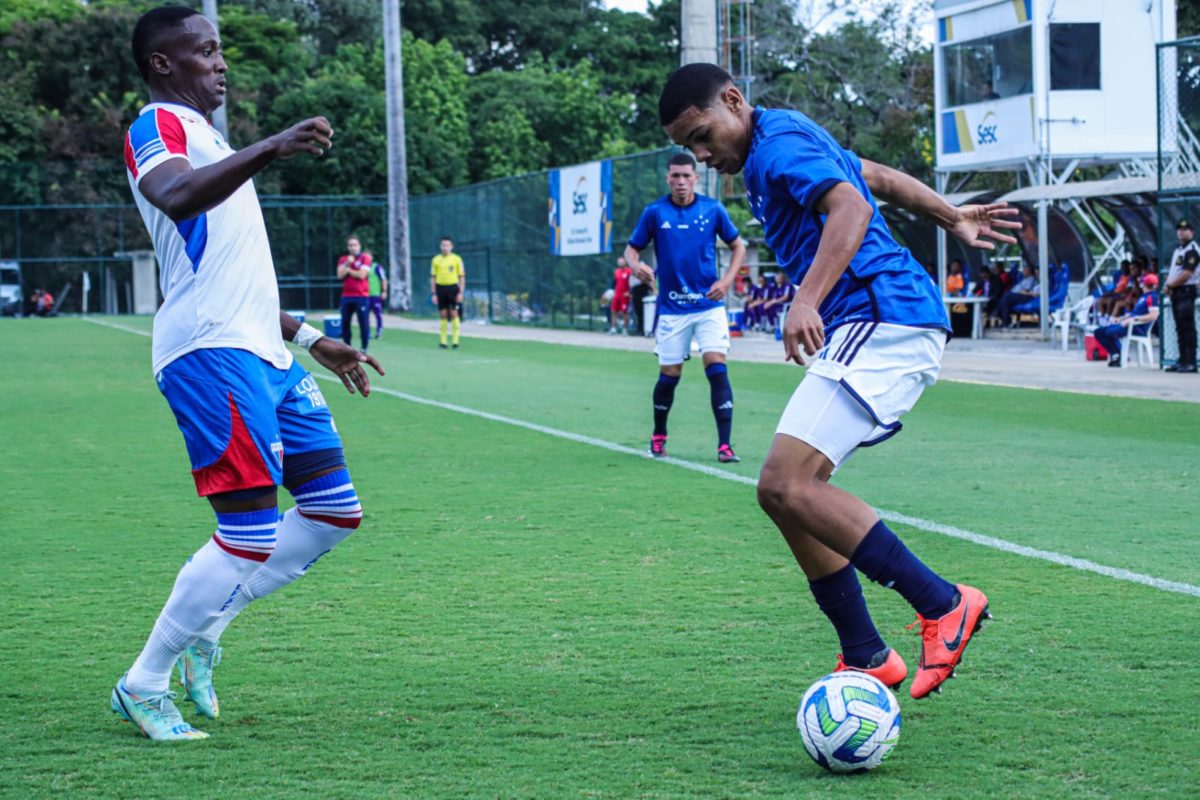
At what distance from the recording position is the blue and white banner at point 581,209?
3322 centimetres

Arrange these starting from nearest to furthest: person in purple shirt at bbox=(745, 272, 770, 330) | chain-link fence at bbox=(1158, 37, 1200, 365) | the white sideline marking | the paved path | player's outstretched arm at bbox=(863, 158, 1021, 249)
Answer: player's outstretched arm at bbox=(863, 158, 1021, 249), the white sideline marking, the paved path, chain-link fence at bbox=(1158, 37, 1200, 365), person in purple shirt at bbox=(745, 272, 770, 330)

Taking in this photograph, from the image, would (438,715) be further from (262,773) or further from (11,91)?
(11,91)

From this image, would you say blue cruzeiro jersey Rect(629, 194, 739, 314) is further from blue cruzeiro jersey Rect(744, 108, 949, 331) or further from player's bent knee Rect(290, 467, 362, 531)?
player's bent knee Rect(290, 467, 362, 531)

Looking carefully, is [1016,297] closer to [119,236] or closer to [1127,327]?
[1127,327]

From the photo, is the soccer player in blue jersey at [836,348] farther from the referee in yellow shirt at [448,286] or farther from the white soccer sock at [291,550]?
the referee in yellow shirt at [448,286]

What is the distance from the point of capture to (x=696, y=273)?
1116cm

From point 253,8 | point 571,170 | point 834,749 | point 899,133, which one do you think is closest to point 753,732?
point 834,749

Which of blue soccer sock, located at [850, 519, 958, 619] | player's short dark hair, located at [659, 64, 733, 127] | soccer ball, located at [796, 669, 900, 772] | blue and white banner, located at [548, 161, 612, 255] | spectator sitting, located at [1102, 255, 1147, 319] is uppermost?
blue and white banner, located at [548, 161, 612, 255]

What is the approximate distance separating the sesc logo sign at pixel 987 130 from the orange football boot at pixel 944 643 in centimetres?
2674

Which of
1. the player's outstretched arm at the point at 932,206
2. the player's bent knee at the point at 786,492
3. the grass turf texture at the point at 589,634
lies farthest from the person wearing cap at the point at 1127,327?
the player's bent knee at the point at 786,492

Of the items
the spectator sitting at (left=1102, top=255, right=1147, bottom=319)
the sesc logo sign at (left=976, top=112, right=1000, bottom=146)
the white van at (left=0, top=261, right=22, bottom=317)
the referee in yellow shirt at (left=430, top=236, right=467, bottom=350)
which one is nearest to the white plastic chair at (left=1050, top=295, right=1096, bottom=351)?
the spectator sitting at (left=1102, top=255, right=1147, bottom=319)

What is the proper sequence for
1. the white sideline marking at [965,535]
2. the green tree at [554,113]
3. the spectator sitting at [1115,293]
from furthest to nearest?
the green tree at [554,113]
the spectator sitting at [1115,293]
the white sideline marking at [965,535]

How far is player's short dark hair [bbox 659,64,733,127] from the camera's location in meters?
4.69

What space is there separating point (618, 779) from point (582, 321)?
32.3 metres
